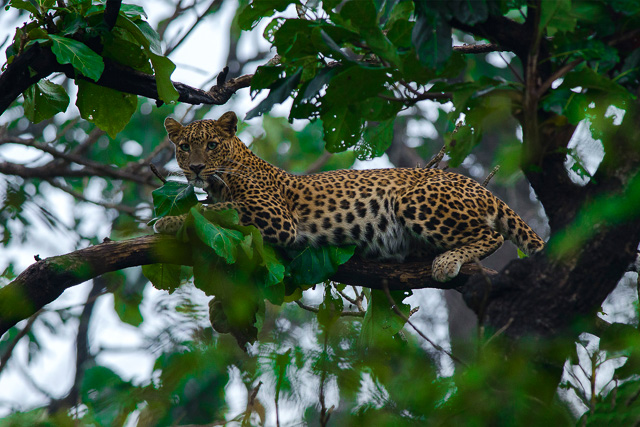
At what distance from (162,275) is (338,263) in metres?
1.59

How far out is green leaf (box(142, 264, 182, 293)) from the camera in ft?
22.1

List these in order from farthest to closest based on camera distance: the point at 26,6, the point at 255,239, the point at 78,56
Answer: the point at 255,239, the point at 26,6, the point at 78,56

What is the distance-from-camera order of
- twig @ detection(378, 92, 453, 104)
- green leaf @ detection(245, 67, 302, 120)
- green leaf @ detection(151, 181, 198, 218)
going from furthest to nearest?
green leaf @ detection(151, 181, 198, 218) → green leaf @ detection(245, 67, 302, 120) → twig @ detection(378, 92, 453, 104)

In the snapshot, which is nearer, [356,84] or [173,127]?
[356,84]

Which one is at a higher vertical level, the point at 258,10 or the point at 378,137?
the point at 258,10

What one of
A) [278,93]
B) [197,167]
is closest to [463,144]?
[278,93]

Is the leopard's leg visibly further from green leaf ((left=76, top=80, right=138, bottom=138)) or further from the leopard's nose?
green leaf ((left=76, top=80, right=138, bottom=138))

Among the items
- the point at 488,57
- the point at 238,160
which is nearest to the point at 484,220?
the point at 238,160

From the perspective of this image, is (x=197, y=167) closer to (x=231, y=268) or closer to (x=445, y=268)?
(x=231, y=268)

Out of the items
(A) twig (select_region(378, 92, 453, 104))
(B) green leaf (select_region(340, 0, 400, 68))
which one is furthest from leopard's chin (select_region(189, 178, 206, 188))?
(B) green leaf (select_region(340, 0, 400, 68))

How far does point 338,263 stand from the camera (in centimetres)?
691

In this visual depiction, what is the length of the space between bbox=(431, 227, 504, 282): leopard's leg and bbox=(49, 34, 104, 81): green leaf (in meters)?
3.42

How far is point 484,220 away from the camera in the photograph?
7.76 m

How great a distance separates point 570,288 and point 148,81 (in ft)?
12.0
